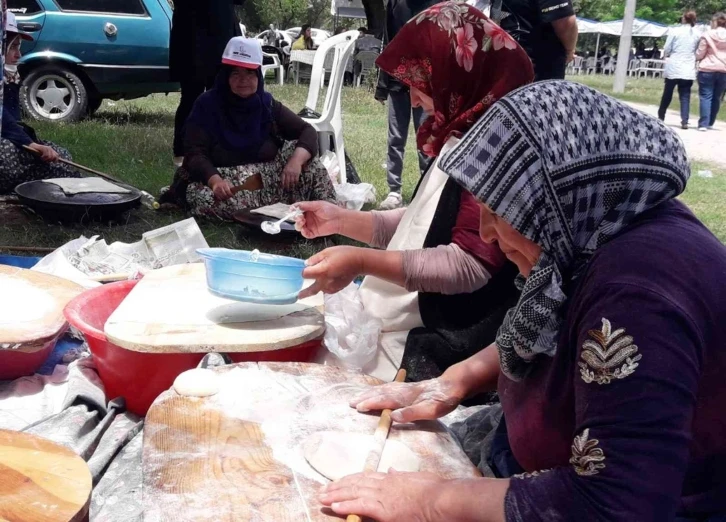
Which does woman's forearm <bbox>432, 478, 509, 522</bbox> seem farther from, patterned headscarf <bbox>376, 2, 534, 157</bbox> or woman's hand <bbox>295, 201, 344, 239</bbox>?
woman's hand <bbox>295, 201, 344, 239</bbox>

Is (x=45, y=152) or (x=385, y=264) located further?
(x=45, y=152)

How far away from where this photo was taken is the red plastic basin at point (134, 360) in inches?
71.1

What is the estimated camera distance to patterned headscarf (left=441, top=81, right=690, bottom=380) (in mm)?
1054

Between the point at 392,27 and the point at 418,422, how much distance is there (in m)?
4.15

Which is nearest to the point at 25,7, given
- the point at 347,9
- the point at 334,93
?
the point at 334,93

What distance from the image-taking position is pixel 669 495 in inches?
38.1

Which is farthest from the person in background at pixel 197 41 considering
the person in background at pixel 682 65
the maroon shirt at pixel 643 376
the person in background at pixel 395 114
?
the person in background at pixel 682 65

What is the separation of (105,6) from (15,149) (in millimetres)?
4193

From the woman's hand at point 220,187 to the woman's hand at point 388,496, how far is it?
11.3 feet

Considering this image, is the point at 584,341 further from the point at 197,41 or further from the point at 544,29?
the point at 197,41

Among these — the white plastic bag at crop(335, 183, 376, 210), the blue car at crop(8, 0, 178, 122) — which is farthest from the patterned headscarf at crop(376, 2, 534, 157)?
the blue car at crop(8, 0, 178, 122)

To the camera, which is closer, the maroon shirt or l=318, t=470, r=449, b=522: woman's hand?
the maroon shirt

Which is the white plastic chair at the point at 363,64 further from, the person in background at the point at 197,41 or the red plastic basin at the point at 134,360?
the red plastic basin at the point at 134,360

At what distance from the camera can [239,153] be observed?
4602 mm
